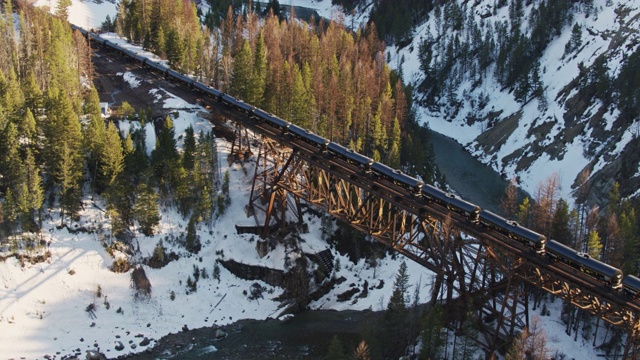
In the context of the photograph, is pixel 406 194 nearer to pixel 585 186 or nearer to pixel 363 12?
pixel 585 186

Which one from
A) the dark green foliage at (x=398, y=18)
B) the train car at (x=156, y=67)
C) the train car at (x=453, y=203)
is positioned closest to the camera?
the train car at (x=453, y=203)

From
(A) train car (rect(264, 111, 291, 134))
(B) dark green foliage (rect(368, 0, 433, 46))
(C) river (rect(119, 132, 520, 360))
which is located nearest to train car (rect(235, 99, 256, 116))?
Answer: (A) train car (rect(264, 111, 291, 134))

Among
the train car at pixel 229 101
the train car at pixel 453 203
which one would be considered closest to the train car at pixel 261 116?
the train car at pixel 229 101

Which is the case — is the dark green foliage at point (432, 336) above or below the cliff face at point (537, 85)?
below

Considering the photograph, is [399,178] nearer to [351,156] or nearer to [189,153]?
[351,156]

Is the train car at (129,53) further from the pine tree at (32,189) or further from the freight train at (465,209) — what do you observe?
the pine tree at (32,189)

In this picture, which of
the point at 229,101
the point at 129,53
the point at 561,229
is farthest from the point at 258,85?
the point at 561,229

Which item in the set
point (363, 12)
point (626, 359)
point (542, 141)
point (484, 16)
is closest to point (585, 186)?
point (542, 141)

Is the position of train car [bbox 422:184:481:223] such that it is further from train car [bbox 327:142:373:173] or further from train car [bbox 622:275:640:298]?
train car [bbox 622:275:640:298]
